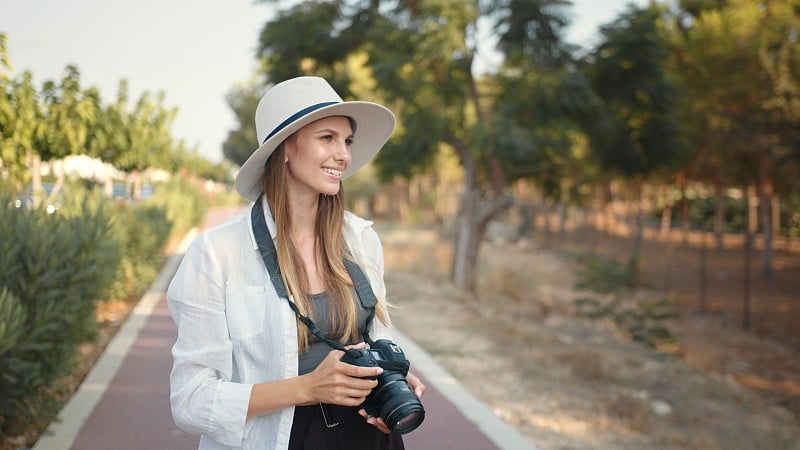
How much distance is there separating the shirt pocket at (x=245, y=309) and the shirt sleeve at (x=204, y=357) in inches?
0.9

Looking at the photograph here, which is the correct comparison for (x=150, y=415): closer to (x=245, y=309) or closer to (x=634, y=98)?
(x=245, y=309)

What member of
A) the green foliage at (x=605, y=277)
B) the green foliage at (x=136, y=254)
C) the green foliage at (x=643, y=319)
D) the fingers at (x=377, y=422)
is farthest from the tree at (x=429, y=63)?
the fingers at (x=377, y=422)

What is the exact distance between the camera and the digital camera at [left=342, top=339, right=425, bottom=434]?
1.94m

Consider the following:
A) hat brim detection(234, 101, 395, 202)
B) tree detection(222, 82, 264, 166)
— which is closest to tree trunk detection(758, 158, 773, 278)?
hat brim detection(234, 101, 395, 202)

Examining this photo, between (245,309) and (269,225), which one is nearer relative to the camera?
(245,309)

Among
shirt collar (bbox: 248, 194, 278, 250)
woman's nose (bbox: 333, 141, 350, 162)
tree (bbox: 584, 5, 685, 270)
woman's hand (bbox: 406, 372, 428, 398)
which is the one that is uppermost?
tree (bbox: 584, 5, 685, 270)

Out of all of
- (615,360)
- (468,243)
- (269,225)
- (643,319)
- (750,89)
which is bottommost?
A: (615,360)

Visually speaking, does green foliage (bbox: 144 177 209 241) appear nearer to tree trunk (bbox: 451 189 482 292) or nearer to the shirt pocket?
tree trunk (bbox: 451 189 482 292)

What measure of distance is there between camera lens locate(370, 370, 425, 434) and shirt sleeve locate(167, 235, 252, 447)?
0.36 m

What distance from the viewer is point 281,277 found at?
206 centimetres

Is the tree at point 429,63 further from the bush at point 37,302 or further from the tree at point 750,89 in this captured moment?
the bush at point 37,302

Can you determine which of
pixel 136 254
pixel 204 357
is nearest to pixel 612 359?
pixel 136 254

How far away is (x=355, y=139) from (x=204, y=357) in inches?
37.4

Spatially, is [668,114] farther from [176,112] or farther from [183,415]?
[183,415]
